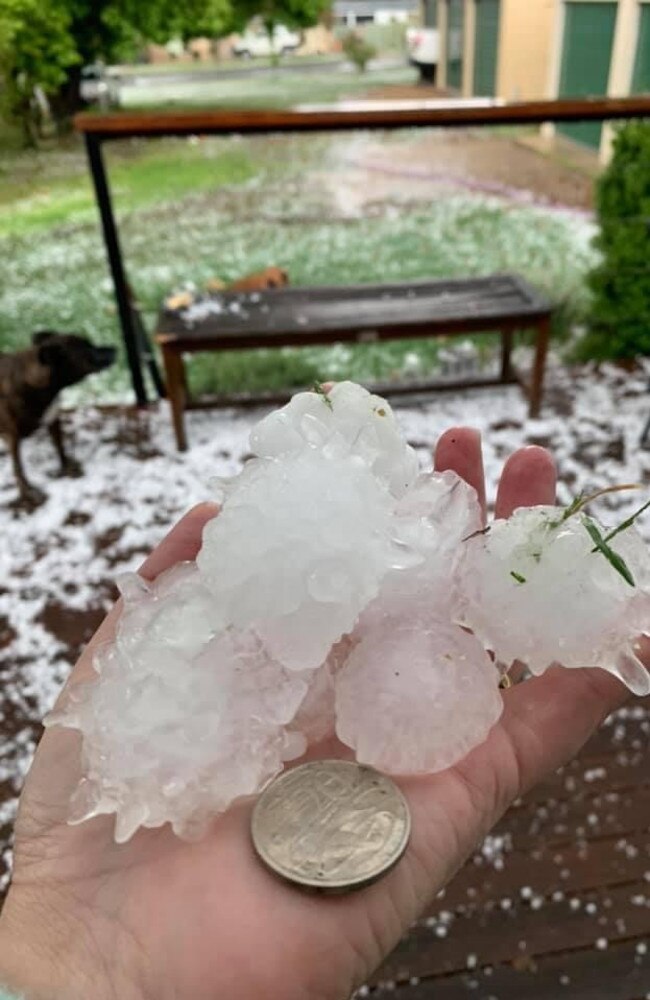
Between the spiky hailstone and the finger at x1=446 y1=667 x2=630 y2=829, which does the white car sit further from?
the finger at x1=446 y1=667 x2=630 y2=829

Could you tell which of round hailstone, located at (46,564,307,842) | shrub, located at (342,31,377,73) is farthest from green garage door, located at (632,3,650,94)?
round hailstone, located at (46,564,307,842)

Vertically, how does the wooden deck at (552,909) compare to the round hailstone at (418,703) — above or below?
below

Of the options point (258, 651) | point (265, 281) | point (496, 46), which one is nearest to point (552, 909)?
point (258, 651)

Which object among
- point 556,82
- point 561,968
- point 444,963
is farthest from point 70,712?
point 556,82

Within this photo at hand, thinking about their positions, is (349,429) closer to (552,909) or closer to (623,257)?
(552,909)

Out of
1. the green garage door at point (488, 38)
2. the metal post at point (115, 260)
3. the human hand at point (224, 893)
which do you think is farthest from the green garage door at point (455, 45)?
the human hand at point (224, 893)

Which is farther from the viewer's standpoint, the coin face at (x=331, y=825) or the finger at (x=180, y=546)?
the finger at (x=180, y=546)

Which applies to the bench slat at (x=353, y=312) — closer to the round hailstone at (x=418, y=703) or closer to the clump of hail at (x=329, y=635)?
the clump of hail at (x=329, y=635)
